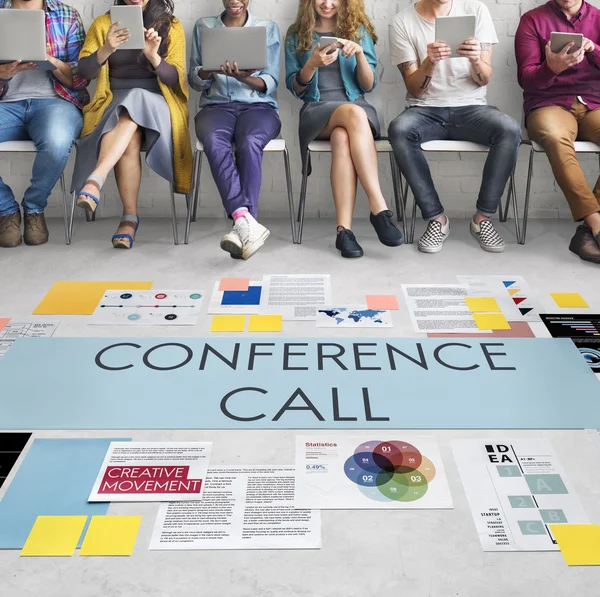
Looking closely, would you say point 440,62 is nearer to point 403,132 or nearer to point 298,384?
point 403,132

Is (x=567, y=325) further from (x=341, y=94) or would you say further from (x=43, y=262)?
(x=43, y=262)

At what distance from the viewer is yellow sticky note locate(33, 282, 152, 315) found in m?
2.71

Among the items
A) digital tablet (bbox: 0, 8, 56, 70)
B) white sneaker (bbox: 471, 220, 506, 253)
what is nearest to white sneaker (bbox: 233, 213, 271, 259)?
white sneaker (bbox: 471, 220, 506, 253)

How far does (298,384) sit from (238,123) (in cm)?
164

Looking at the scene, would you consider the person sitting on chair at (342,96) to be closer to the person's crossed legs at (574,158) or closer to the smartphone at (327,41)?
the smartphone at (327,41)

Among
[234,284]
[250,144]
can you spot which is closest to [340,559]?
[234,284]

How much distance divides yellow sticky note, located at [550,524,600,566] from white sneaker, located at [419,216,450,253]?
6.11 ft

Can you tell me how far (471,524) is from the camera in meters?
1.61

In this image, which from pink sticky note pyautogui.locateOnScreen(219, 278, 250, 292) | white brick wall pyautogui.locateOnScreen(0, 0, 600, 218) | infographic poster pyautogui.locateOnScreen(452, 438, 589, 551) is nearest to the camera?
infographic poster pyautogui.locateOnScreen(452, 438, 589, 551)

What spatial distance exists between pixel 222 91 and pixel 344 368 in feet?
5.86

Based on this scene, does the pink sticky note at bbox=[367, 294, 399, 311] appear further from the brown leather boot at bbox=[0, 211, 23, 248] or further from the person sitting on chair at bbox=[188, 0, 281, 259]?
the brown leather boot at bbox=[0, 211, 23, 248]

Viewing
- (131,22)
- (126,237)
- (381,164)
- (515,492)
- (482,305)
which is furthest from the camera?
(381,164)

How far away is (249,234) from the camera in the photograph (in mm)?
3166

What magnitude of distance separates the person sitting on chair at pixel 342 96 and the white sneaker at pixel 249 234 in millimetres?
357
